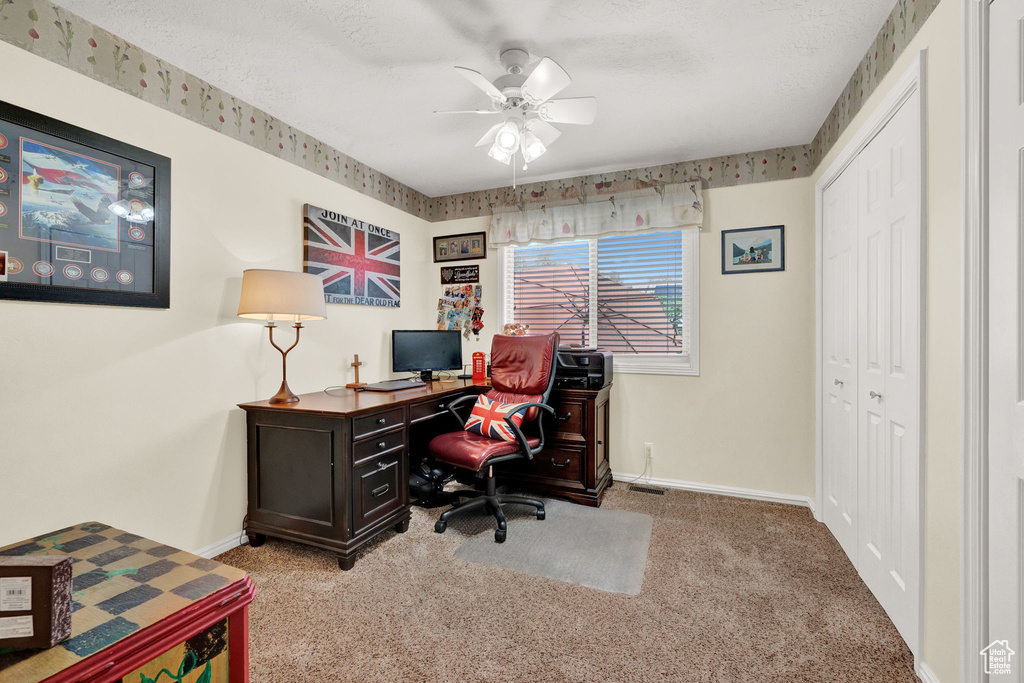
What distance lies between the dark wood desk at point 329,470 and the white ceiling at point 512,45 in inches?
67.3

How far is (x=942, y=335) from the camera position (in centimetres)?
142

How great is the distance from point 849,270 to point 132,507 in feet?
12.0

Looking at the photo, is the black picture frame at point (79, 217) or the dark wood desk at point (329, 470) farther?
the dark wood desk at point (329, 470)

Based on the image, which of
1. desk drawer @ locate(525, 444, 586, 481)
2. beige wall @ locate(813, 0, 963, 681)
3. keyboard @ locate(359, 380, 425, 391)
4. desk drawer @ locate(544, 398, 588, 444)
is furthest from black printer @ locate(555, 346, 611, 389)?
beige wall @ locate(813, 0, 963, 681)

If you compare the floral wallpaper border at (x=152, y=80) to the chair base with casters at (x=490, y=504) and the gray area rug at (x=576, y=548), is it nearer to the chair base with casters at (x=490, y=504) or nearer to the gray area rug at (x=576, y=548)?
the chair base with casters at (x=490, y=504)

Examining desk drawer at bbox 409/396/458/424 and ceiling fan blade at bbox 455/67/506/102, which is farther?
desk drawer at bbox 409/396/458/424

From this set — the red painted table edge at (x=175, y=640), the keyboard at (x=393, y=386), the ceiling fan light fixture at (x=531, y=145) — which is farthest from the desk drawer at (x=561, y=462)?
the red painted table edge at (x=175, y=640)

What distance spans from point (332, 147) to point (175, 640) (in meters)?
2.99

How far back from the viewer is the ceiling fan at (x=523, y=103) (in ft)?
6.15

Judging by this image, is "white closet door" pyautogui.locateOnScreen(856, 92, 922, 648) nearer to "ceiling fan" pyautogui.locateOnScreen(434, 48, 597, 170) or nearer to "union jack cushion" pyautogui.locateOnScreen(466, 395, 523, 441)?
"ceiling fan" pyautogui.locateOnScreen(434, 48, 597, 170)

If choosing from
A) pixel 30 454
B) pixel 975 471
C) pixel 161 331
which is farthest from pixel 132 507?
pixel 975 471

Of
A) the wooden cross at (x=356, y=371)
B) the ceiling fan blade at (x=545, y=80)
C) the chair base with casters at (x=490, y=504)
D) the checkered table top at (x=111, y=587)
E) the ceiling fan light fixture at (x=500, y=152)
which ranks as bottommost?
the chair base with casters at (x=490, y=504)

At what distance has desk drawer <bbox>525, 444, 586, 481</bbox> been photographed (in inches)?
122

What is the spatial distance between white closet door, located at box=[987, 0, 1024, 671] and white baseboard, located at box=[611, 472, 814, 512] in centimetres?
196
